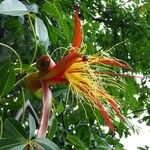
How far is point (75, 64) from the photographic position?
1.00 meters

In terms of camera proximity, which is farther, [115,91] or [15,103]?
[115,91]

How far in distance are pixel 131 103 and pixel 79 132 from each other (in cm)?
52

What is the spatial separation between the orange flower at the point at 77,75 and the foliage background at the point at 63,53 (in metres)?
0.06

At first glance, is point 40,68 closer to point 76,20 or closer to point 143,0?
point 76,20

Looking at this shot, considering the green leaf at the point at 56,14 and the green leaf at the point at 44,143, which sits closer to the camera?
the green leaf at the point at 44,143

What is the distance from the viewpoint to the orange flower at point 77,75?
0.97 m

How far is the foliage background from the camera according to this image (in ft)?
3.67

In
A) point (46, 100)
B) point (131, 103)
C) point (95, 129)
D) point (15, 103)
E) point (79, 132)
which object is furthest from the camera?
point (131, 103)

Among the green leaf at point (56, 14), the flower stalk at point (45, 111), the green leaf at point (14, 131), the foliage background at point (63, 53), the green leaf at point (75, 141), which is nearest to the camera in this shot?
the flower stalk at point (45, 111)

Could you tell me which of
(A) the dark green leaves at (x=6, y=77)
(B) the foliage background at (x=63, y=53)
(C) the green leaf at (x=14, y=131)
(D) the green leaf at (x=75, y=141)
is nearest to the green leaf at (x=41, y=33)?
(B) the foliage background at (x=63, y=53)

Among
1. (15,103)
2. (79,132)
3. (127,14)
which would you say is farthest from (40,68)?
(127,14)

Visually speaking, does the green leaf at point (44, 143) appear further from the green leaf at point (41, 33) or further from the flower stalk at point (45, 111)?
the green leaf at point (41, 33)

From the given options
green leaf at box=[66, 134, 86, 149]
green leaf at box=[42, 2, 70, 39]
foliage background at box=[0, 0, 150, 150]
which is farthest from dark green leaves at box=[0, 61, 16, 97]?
green leaf at box=[66, 134, 86, 149]

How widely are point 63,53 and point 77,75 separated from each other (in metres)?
0.67
